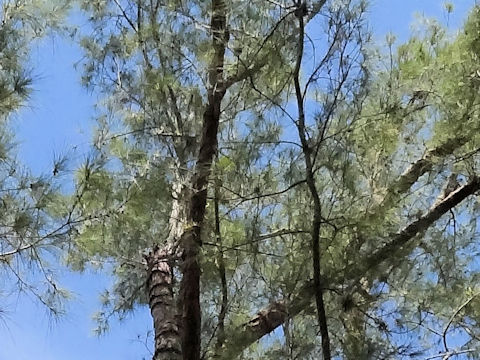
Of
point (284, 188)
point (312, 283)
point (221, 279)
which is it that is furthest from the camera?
point (221, 279)

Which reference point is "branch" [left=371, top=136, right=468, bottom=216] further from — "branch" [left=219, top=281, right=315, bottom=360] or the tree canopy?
"branch" [left=219, top=281, right=315, bottom=360]

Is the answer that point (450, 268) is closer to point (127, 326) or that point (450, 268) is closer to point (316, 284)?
point (316, 284)

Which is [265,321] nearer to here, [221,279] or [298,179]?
[221,279]

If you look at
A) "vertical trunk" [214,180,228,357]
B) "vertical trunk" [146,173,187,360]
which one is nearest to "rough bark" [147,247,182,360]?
"vertical trunk" [146,173,187,360]

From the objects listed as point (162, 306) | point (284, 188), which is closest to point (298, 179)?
point (284, 188)

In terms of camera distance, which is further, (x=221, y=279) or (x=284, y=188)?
(x=221, y=279)

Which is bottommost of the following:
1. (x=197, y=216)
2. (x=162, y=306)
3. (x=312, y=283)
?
(x=312, y=283)

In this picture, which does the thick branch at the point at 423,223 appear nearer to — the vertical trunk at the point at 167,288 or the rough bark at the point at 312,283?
the rough bark at the point at 312,283

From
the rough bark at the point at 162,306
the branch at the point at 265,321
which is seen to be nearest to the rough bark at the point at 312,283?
the branch at the point at 265,321

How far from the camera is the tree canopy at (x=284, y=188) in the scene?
74.5 inches

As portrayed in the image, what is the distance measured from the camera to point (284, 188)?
204cm

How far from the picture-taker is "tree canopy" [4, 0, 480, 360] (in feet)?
6.21

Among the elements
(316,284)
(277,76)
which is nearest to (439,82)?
(277,76)

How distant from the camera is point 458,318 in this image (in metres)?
2.12
